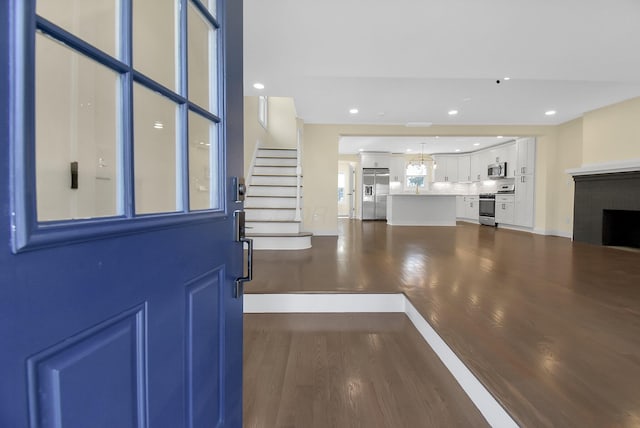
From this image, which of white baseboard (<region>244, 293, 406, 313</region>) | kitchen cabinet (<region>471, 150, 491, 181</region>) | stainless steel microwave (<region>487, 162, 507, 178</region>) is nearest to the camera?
white baseboard (<region>244, 293, 406, 313</region>)

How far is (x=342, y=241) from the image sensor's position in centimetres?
590

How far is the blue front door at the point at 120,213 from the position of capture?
1.31 feet

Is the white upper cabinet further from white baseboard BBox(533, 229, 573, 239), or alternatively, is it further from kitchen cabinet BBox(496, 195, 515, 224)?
white baseboard BBox(533, 229, 573, 239)

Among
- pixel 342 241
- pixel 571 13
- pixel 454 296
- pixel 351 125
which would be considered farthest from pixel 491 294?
pixel 351 125

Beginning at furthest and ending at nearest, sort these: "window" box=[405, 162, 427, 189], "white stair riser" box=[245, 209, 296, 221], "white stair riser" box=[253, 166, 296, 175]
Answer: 1. "window" box=[405, 162, 427, 189]
2. "white stair riser" box=[253, 166, 296, 175]
3. "white stair riser" box=[245, 209, 296, 221]

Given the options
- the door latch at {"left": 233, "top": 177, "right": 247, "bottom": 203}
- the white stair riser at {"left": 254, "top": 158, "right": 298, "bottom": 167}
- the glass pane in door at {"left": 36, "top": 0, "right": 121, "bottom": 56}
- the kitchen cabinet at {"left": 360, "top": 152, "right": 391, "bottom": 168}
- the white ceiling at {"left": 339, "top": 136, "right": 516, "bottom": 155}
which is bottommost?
the door latch at {"left": 233, "top": 177, "right": 247, "bottom": 203}

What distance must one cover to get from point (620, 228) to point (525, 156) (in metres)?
2.68

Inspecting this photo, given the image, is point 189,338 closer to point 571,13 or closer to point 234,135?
point 234,135

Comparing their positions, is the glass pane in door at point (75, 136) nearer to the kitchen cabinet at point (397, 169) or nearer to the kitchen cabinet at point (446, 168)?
the kitchen cabinet at point (397, 169)

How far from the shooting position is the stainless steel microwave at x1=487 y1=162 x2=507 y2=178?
28.4 feet

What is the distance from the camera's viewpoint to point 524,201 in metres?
7.69

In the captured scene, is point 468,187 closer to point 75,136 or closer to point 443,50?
point 443,50

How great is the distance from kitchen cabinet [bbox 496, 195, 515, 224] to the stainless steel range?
176mm

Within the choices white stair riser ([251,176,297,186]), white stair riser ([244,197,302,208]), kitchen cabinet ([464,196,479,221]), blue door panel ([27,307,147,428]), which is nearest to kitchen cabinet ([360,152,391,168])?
kitchen cabinet ([464,196,479,221])
